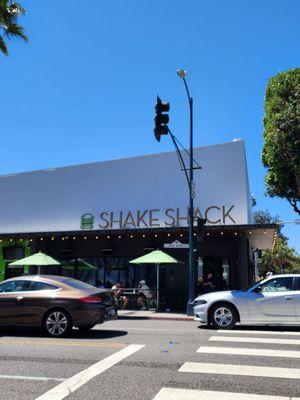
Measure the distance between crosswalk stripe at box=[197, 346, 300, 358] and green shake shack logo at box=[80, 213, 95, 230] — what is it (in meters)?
16.0

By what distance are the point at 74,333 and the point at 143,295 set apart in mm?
9887

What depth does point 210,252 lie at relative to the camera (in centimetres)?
2216

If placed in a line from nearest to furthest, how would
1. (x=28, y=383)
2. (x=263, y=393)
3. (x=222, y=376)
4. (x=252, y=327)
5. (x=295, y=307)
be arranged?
(x=263, y=393) → (x=28, y=383) → (x=222, y=376) → (x=295, y=307) → (x=252, y=327)

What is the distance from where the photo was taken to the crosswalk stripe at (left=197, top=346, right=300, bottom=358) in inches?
340

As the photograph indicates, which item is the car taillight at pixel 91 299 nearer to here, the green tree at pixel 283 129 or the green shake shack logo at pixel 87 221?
the green tree at pixel 283 129

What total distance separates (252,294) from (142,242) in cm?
1084

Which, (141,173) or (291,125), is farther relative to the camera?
(141,173)

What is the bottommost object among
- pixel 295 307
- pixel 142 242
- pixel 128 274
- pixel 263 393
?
pixel 263 393

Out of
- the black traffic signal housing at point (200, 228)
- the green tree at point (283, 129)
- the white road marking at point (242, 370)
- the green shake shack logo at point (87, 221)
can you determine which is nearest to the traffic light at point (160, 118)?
the black traffic signal housing at point (200, 228)

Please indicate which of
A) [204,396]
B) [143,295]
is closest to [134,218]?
[143,295]

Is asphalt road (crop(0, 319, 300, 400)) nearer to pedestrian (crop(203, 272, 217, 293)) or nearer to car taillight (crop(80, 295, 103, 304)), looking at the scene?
car taillight (crop(80, 295, 103, 304))

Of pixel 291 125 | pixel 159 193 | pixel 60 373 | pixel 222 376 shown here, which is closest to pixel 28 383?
pixel 60 373

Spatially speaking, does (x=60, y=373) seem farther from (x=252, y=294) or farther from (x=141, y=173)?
(x=141, y=173)

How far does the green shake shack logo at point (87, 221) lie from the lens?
2488 centimetres
